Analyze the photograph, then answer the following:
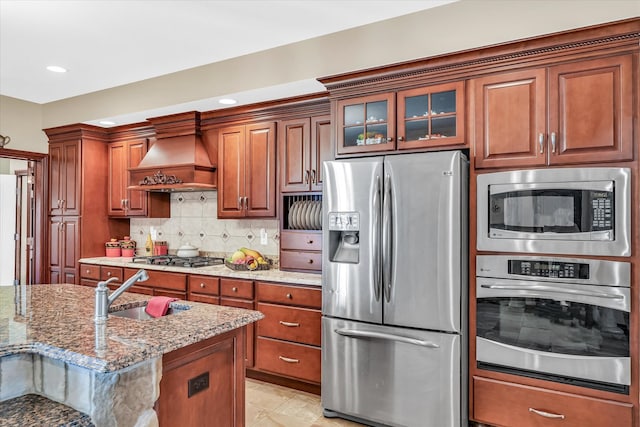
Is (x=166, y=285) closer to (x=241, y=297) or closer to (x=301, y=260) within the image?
(x=241, y=297)

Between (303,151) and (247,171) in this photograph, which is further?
(247,171)

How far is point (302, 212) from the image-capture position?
359 centimetres

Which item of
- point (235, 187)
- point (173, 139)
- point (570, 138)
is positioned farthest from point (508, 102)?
point (173, 139)

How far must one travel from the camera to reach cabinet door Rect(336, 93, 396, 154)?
2.76 metres

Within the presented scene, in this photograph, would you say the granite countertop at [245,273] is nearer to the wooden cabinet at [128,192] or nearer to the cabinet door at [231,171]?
the cabinet door at [231,171]

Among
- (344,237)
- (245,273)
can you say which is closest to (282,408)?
(245,273)

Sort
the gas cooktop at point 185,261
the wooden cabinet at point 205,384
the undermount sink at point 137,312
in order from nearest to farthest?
the wooden cabinet at point 205,384
the undermount sink at point 137,312
the gas cooktop at point 185,261

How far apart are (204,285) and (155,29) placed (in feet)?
6.96

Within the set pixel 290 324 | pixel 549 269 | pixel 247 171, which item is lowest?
pixel 290 324

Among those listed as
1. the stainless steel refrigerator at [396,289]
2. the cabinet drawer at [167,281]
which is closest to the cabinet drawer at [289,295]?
the stainless steel refrigerator at [396,289]

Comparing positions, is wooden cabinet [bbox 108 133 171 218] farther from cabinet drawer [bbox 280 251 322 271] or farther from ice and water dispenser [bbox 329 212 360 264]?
ice and water dispenser [bbox 329 212 360 264]

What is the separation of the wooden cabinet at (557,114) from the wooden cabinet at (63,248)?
172 inches

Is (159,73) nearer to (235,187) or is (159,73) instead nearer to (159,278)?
(235,187)

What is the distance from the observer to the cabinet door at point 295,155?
3496 mm
